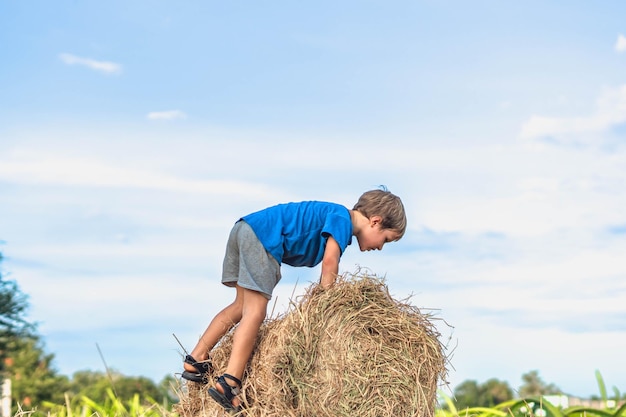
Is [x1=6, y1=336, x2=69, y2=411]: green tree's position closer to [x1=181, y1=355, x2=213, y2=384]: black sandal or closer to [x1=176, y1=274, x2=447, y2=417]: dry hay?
[x1=181, y1=355, x2=213, y2=384]: black sandal

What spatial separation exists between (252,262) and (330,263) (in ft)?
1.61

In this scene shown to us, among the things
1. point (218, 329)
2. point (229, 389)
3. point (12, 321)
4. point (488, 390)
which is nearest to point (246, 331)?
point (229, 389)

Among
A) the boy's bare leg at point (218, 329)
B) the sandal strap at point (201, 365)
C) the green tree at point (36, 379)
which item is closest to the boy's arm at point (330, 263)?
the boy's bare leg at point (218, 329)

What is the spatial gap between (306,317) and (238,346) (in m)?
0.49

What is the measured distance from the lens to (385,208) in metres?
4.55

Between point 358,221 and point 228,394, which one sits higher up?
point 358,221

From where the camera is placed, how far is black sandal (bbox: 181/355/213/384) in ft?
15.2

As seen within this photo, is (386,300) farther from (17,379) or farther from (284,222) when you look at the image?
(17,379)

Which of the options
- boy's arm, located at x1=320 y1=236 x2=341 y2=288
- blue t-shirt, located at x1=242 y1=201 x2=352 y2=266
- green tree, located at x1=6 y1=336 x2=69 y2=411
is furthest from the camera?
green tree, located at x1=6 y1=336 x2=69 y2=411

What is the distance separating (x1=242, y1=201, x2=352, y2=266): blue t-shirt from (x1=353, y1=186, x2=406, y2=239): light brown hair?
0.14 m

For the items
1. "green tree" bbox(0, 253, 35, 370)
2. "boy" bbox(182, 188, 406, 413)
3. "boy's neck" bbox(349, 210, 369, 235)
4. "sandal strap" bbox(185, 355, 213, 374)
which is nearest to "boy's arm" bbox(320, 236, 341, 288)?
"boy" bbox(182, 188, 406, 413)

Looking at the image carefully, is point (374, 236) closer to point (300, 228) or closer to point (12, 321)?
point (300, 228)

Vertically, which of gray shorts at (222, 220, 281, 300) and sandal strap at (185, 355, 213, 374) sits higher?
gray shorts at (222, 220, 281, 300)

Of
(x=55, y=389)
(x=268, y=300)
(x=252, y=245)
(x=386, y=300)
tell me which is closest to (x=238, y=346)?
(x=268, y=300)
